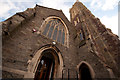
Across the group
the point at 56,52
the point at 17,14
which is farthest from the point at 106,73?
the point at 17,14

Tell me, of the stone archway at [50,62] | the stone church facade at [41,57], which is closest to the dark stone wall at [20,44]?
the stone church facade at [41,57]

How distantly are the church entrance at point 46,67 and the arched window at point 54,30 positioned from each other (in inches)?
70.9

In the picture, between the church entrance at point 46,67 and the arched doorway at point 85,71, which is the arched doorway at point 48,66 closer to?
the church entrance at point 46,67

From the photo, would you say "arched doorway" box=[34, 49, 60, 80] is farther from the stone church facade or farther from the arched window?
the arched window

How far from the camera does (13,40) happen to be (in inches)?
148

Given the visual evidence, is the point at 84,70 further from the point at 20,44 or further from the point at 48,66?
the point at 20,44

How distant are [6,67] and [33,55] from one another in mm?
1390

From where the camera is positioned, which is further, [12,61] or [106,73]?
[106,73]

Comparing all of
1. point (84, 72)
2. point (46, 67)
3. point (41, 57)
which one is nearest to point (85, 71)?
point (84, 72)

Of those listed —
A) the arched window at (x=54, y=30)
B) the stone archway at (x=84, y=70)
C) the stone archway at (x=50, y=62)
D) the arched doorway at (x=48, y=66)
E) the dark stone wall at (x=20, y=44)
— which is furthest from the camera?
the arched window at (x=54, y=30)

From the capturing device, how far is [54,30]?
698cm

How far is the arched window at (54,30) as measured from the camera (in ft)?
20.2

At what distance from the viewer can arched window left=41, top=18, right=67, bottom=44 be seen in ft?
20.2

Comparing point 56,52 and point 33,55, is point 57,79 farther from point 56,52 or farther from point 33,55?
point 33,55
